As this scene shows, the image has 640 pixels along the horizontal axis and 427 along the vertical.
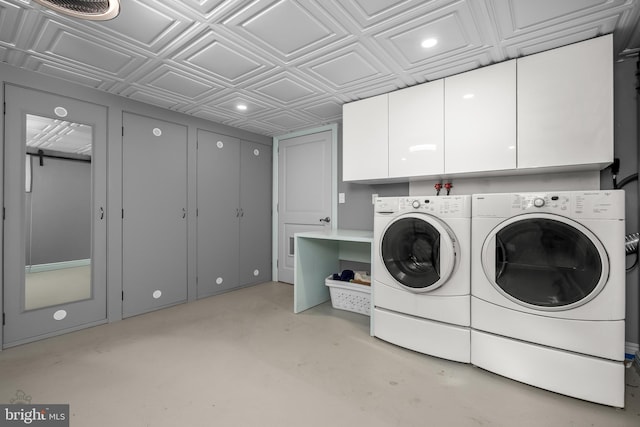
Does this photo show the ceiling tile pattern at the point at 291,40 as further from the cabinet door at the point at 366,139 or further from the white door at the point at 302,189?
the white door at the point at 302,189

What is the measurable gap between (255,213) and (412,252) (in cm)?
247

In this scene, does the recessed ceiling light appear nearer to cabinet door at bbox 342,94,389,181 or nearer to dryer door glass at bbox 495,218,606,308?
cabinet door at bbox 342,94,389,181

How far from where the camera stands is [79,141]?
8.43 ft

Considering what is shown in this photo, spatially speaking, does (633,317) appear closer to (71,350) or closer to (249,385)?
(249,385)

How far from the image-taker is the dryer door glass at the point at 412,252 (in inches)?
82.4

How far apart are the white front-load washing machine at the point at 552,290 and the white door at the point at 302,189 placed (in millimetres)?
2112

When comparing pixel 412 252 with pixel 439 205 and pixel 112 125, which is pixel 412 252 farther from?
pixel 112 125

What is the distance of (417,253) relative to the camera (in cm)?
221

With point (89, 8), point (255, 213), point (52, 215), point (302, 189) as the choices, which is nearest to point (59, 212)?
point (52, 215)

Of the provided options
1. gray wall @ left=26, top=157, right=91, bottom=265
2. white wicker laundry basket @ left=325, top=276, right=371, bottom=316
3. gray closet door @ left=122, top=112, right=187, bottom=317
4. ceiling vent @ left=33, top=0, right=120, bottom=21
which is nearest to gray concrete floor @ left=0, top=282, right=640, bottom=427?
white wicker laundry basket @ left=325, top=276, right=371, bottom=316

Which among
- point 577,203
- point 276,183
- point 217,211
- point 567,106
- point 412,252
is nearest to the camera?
point 577,203

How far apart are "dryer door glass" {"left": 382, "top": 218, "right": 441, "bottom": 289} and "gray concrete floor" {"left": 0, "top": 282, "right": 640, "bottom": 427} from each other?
57 cm

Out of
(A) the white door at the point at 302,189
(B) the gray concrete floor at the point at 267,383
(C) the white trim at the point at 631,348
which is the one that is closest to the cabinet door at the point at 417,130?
(A) the white door at the point at 302,189

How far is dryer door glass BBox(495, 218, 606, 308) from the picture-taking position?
160 centimetres
